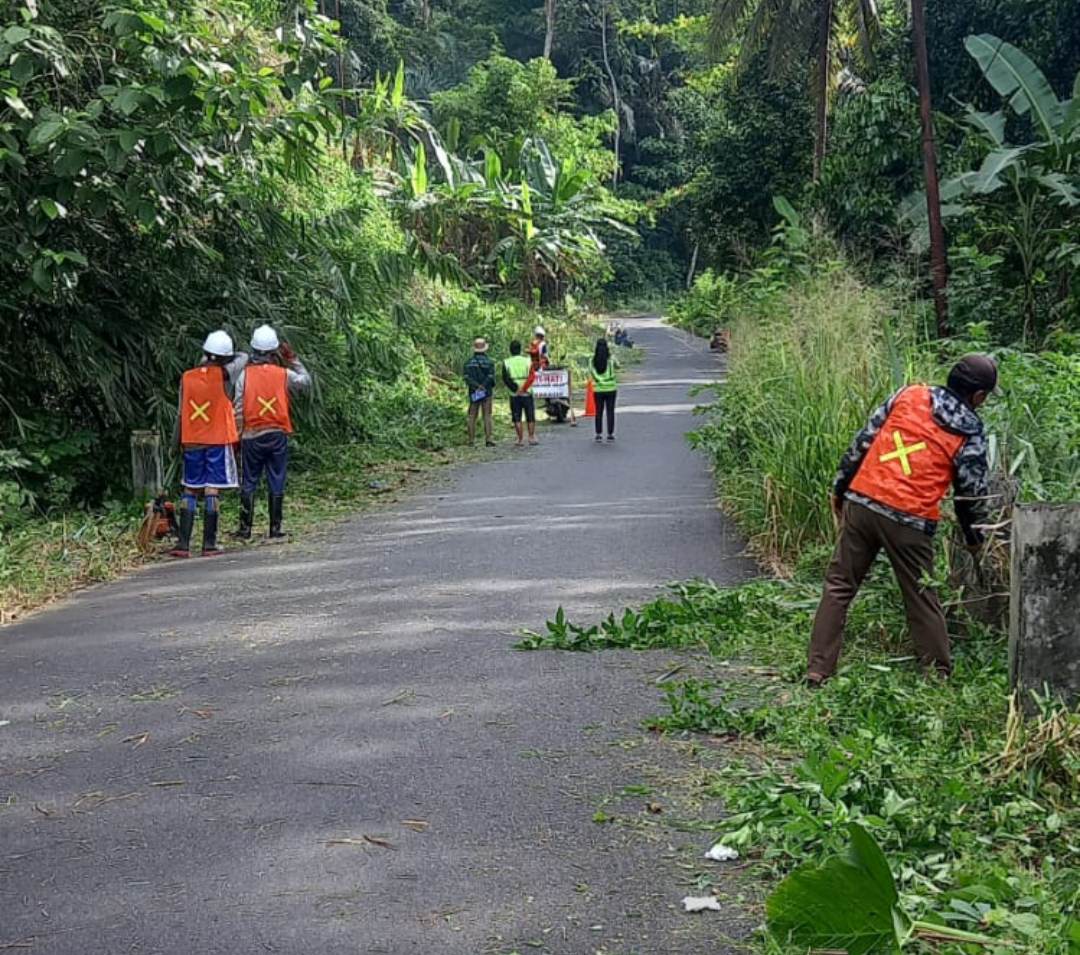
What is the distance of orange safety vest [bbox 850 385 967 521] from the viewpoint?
609cm

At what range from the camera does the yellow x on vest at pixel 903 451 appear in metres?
6.10

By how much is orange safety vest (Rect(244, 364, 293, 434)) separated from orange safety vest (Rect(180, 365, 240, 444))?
326 mm

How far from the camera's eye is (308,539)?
448 inches

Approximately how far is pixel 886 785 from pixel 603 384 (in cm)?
1356

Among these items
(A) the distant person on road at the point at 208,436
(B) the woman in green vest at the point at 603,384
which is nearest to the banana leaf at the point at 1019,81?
(B) the woman in green vest at the point at 603,384

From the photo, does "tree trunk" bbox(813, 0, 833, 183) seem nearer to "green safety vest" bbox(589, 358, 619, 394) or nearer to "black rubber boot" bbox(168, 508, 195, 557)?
"green safety vest" bbox(589, 358, 619, 394)

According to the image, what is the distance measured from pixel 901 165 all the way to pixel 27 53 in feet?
60.8

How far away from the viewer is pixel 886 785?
184 inches

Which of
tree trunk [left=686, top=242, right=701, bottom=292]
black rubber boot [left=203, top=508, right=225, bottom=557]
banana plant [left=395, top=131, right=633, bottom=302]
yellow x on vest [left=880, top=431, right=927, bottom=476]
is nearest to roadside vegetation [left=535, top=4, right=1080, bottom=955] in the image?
yellow x on vest [left=880, top=431, right=927, bottom=476]

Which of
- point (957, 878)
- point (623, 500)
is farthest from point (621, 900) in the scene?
point (623, 500)

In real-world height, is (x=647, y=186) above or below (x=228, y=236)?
above

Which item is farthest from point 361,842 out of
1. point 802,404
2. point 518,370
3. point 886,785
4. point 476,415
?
point 476,415

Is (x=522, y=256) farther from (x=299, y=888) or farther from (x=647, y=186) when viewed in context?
(x=647, y=186)

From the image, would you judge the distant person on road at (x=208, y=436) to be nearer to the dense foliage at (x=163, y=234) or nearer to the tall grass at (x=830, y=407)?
the dense foliage at (x=163, y=234)
